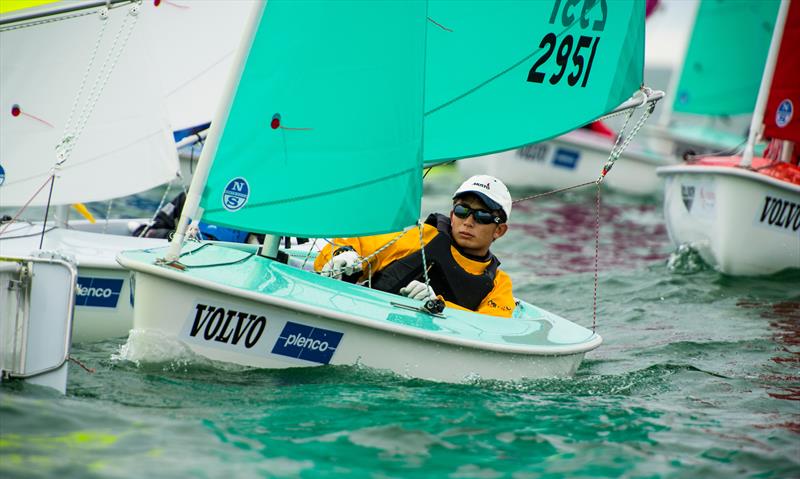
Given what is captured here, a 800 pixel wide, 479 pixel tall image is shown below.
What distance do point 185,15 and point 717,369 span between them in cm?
411

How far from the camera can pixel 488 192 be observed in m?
5.86

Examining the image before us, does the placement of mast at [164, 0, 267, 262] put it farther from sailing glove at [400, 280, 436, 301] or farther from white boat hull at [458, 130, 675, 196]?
white boat hull at [458, 130, 675, 196]

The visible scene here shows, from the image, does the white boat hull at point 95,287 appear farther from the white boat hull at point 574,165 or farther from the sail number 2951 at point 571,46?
the white boat hull at point 574,165

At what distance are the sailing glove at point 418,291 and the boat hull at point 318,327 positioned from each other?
11cm

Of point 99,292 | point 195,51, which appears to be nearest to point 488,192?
point 99,292

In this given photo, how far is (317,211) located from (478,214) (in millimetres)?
926

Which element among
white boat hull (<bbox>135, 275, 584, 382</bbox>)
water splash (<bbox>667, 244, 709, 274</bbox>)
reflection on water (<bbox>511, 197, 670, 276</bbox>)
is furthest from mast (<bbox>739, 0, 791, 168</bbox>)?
white boat hull (<bbox>135, 275, 584, 382</bbox>)

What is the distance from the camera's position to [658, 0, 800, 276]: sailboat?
30.6ft

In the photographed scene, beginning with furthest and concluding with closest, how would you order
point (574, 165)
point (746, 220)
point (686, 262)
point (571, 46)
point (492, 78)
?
point (574, 165) → point (686, 262) → point (746, 220) → point (571, 46) → point (492, 78)

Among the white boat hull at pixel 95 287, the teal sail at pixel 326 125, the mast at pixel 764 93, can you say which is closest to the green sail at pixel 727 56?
the mast at pixel 764 93

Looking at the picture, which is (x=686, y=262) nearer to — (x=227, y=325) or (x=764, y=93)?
(x=764, y=93)

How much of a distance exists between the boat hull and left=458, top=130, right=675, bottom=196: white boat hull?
12.3 metres

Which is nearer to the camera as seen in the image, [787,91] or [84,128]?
[84,128]

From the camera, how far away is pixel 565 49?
711 cm
